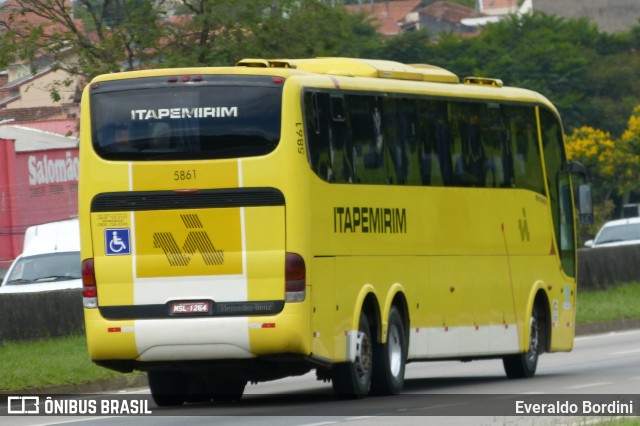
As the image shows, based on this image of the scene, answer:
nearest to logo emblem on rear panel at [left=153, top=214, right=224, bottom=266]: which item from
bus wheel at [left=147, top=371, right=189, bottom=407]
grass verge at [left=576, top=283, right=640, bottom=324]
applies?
bus wheel at [left=147, top=371, right=189, bottom=407]

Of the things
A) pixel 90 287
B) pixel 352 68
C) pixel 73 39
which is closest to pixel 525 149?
pixel 352 68

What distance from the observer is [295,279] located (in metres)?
15.1

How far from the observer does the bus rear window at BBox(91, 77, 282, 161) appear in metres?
15.4

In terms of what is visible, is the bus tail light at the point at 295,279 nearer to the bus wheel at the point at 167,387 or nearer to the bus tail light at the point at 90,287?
the bus tail light at the point at 90,287

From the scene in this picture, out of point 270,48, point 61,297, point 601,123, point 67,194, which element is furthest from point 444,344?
point 601,123

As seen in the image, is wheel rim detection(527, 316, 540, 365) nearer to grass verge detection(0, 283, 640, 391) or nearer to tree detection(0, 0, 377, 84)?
grass verge detection(0, 283, 640, 391)

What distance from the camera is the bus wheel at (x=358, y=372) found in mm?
16078

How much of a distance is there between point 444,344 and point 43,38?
629 inches

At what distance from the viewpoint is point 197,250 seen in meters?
15.3

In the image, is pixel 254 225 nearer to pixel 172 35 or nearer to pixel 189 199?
pixel 189 199

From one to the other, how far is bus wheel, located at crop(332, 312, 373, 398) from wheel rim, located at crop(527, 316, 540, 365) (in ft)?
13.7

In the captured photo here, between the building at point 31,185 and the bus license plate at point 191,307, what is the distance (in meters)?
37.0

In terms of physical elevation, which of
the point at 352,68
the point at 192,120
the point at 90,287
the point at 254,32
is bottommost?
the point at 90,287

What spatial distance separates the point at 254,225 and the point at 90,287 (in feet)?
5.64
